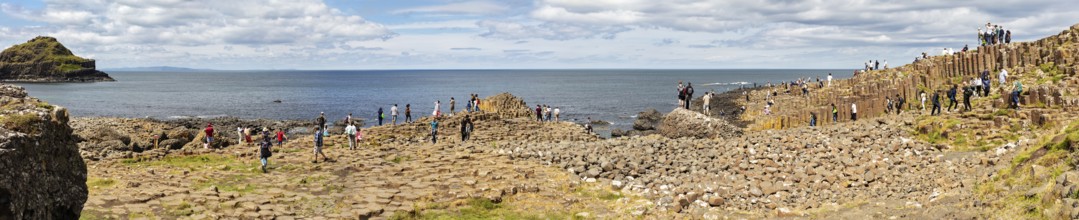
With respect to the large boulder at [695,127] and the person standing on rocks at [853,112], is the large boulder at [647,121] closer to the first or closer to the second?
the person standing on rocks at [853,112]

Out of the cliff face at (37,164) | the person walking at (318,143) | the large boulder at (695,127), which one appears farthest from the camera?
the large boulder at (695,127)

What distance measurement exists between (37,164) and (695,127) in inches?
1116

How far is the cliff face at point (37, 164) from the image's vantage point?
10781 millimetres

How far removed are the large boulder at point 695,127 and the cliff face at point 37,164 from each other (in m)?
26.6

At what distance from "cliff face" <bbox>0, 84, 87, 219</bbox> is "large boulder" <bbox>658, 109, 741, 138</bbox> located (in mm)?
26606

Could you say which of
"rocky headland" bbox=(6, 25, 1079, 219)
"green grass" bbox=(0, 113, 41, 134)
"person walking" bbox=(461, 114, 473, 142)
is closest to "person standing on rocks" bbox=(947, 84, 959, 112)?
"rocky headland" bbox=(6, 25, 1079, 219)

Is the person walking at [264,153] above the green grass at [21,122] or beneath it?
beneath

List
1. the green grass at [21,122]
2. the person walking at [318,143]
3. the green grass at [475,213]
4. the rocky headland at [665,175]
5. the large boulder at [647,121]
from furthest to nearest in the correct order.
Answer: the large boulder at [647,121], the person walking at [318,143], the green grass at [475,213], the rocky headland at [665,175], the green grass at [21,122]

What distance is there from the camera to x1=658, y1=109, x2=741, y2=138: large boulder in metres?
34.4

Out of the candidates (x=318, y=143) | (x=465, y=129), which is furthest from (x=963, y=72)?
(x=318, y=143)

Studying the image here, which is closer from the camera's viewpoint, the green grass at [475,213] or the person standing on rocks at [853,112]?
the green grass at [475,213]

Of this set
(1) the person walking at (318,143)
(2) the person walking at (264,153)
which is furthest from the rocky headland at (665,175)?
(1) the person walking at (318,143)

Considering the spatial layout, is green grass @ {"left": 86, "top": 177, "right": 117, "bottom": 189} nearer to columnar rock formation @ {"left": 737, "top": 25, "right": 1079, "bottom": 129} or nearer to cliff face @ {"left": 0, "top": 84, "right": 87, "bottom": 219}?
cliff face @ {"left": 0, "top": 84, "right": 87, "bottom": 219}

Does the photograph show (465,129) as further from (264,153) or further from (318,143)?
(264,153)
